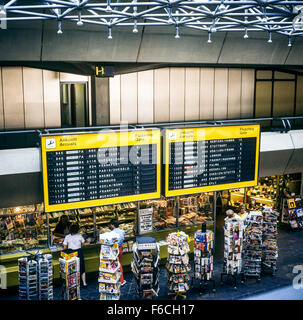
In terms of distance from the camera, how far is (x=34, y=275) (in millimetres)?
8844

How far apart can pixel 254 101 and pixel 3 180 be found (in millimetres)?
9245

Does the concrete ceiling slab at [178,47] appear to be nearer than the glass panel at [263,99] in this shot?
Yes

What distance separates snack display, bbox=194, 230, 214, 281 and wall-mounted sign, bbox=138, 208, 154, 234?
85.0 inches

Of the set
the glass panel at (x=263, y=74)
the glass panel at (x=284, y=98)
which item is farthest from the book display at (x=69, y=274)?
the glass panel at (x=284, y=98)

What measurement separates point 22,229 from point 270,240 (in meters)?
6.79

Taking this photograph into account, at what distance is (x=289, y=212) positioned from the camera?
15.0 meters

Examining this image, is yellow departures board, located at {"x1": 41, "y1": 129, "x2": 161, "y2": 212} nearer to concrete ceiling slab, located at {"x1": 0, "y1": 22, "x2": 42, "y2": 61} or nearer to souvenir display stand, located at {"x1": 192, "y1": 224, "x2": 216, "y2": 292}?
souvenir display stand, located at {"x1": 192, "y1": 224, "x2": 216, "y2": 292}

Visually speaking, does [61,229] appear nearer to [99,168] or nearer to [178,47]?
[99,168]

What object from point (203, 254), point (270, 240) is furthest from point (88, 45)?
point (270, 240)

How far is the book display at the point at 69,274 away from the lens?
9031 mm

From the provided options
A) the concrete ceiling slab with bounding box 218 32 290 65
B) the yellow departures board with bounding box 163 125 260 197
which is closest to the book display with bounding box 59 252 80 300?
the yellow departures board with bounding box 163 125 260 197

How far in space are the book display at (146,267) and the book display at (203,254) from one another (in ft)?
3.88

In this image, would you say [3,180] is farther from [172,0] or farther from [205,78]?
[205,78]

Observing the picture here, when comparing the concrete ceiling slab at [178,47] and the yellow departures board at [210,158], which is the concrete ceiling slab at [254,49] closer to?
the concrete ceiling slab at [178,47]
